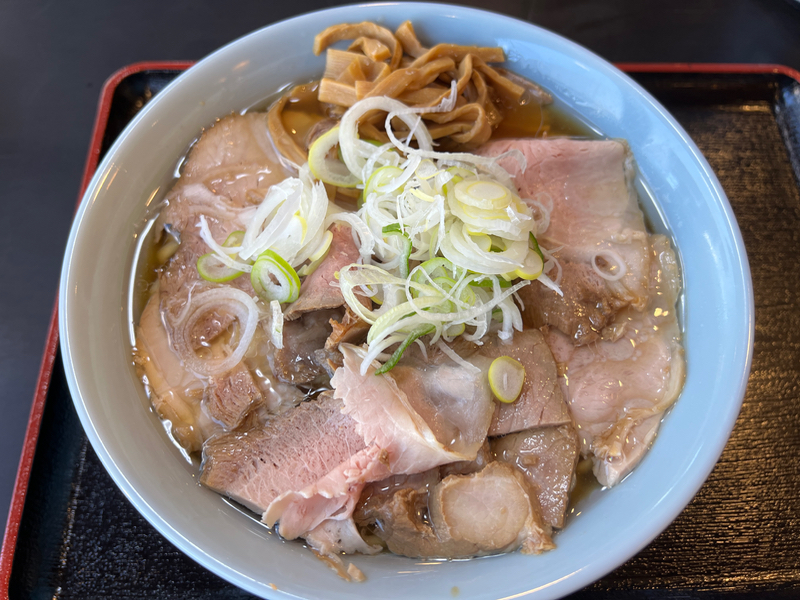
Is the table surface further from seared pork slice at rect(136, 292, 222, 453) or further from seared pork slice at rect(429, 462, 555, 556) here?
seared pork slice at rect(429, 462, 555, 556)

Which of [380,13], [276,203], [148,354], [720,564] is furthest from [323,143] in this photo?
[720,564]

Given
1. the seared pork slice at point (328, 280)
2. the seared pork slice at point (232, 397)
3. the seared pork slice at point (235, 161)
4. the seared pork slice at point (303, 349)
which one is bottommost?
the seared pork slice at point (232, 397)

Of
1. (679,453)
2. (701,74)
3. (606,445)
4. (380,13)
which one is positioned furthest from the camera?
(701,74)

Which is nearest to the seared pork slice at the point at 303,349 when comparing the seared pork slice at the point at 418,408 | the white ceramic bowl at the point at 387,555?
the seared pork slice at the point at 418,408

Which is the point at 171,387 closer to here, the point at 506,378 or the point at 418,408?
the point at 418,408

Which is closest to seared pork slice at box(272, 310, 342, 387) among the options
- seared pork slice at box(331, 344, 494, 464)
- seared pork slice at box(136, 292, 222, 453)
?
seared pork slice at box(331, 344, 494, 464)

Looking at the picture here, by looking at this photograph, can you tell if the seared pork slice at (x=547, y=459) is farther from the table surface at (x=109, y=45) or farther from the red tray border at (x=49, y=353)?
the table surface at (x=109, y=45)

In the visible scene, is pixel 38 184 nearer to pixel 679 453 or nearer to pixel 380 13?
pixel 380 13
